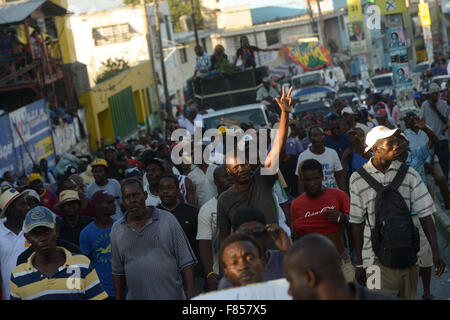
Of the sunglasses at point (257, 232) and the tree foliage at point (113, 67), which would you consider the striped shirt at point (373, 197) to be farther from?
the tree foliage at point (113, 67)

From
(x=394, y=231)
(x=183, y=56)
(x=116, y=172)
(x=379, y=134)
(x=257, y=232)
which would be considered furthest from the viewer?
(x=183, y=56)

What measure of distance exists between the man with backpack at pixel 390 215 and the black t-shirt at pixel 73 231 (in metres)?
2.72

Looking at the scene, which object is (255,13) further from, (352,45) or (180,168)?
(180,168)

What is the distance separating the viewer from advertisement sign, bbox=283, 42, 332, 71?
40.1 meters

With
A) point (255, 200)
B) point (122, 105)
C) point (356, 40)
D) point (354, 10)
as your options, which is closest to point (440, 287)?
point (255, 200)

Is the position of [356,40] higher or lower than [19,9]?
lower

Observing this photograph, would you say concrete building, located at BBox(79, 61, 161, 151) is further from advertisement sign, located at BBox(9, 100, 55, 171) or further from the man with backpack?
the man with backpack

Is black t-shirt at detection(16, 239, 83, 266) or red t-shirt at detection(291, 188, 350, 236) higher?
black t-shirt at detection(16, 239, 83, 266)

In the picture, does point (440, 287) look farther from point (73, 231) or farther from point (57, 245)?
point (57, 245)

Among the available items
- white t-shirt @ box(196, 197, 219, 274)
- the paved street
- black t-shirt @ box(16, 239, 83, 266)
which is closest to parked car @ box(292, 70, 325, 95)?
the paved street

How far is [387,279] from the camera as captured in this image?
6.24 metres

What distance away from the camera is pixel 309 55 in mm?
40250

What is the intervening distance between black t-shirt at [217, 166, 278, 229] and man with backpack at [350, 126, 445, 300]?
2.40ft

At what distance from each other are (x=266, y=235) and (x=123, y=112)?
109 ft
